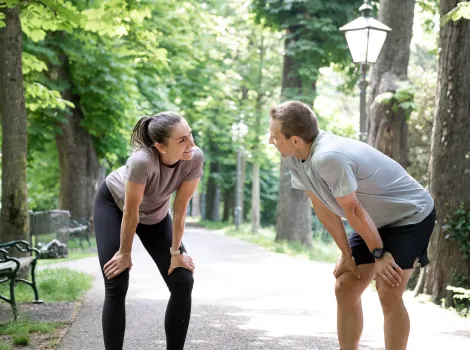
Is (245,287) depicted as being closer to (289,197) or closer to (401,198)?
(401,198)

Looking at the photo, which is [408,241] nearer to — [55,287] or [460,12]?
[460,12]

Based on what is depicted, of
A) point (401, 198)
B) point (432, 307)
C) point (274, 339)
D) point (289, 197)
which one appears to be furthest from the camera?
point (289, 197)

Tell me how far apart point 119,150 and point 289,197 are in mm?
5413

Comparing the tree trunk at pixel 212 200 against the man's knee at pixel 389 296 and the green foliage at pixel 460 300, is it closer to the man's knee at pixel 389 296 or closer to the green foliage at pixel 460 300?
the green foliage at pixel 460 300

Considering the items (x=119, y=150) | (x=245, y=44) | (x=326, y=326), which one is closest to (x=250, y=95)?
(x=245, y=44)

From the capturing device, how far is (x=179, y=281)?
5238mm

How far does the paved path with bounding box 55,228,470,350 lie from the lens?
279 inches

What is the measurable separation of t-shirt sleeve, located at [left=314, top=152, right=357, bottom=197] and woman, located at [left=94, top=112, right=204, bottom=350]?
0.87 metres

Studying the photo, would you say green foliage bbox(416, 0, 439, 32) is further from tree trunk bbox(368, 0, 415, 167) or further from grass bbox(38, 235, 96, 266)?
grass bbox(38, 235, 96, 266)

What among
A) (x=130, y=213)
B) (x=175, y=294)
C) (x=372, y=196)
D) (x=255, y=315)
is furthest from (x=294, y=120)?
(x=255, y=315)

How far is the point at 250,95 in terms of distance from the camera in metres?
35.4

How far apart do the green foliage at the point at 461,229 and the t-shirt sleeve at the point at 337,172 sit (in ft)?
17.9

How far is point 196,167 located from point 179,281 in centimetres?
69

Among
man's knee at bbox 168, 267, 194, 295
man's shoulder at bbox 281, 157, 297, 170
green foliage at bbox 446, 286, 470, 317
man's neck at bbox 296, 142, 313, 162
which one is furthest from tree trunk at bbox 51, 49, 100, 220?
man's neck at bbox 296, 142, 313, 162
